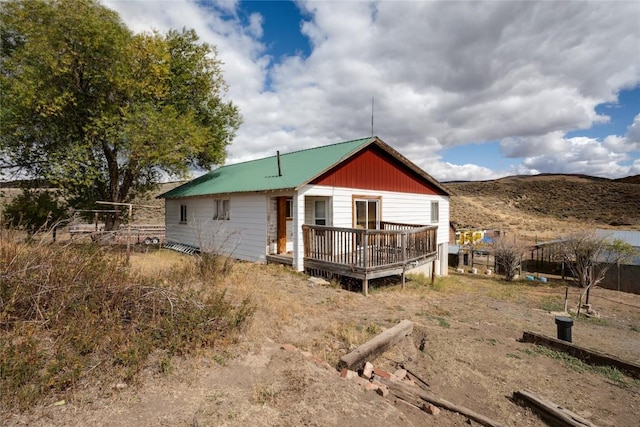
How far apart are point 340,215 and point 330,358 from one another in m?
8.25

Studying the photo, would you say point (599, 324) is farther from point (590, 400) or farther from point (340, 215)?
point (340, 215)

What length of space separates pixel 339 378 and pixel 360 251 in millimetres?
6905

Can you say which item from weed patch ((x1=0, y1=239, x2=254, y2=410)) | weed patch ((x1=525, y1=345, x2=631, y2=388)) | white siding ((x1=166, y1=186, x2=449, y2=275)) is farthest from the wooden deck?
weed patch ((x1=0, y1=239, x2=254, y2=410))

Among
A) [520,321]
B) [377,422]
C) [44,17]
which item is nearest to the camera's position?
[377,422]

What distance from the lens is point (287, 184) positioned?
11766mm

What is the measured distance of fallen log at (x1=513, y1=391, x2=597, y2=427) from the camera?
4012mm

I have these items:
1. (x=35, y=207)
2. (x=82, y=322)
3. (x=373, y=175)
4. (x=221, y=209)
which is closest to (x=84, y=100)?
(x=35, y=207)

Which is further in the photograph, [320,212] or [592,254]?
[592,254]

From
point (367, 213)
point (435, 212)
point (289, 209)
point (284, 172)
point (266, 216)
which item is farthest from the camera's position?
point (435, 212)

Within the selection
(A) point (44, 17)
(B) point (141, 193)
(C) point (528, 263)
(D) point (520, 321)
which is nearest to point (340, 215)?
(D) point (520, 321)

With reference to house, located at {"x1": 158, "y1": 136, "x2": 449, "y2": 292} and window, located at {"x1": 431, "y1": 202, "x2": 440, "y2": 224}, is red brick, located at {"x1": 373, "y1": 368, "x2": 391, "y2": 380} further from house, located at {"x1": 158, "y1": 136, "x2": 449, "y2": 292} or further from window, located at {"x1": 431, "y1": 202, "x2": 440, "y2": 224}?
window, located at {"x1": 431, "y1": 202, "x2": 440, "y2": 224}

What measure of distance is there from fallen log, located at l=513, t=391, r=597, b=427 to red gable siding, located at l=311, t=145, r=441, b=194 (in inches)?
350

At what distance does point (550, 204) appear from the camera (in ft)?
206

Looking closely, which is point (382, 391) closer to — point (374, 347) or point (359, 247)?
point (374, 347)
